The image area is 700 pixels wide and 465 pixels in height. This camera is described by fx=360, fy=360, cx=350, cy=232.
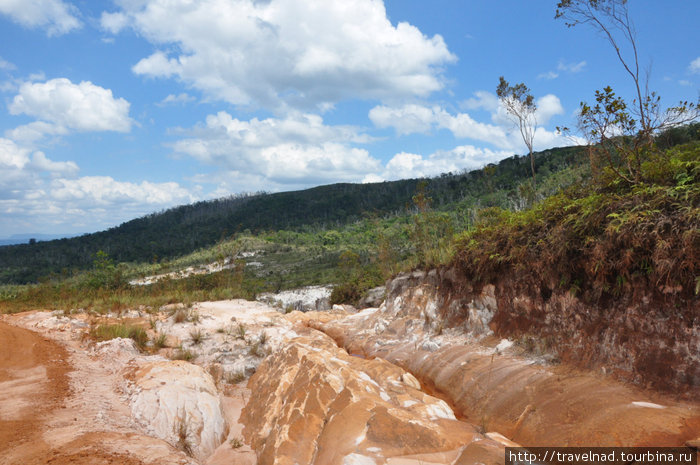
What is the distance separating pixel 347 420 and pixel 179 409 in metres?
2.70

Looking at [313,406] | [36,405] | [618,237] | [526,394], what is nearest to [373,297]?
[526,394]

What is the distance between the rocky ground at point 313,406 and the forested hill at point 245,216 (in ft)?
185

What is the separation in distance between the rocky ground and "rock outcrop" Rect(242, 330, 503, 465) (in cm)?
2

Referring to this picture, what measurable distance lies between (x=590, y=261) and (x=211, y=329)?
33.7 ft

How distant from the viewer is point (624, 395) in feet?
14.8

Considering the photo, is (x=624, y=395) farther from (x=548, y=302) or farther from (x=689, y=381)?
(x=548, y=302)

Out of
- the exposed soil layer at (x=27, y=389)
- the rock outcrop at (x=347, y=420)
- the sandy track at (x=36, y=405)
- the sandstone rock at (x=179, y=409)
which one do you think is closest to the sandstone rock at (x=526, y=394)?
the rock outcrop at (x=347, y=420)

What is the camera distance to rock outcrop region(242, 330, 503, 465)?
12.9 ft

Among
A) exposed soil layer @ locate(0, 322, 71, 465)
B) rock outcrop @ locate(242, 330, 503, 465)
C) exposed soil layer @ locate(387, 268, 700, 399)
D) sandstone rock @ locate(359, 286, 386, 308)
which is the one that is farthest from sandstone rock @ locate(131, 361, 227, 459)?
sandstone rock @ locate(359, 286, 386, 308)

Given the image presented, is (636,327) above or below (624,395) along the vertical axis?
above

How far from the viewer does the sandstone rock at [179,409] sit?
5.06 metres

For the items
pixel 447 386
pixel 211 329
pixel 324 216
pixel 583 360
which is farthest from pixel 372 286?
pixel 324 216

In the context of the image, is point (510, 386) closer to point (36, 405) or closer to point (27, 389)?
point (36, 405)

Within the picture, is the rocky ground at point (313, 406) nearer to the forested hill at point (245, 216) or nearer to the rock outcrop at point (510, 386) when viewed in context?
the rock outcrop at point (510, 386)
